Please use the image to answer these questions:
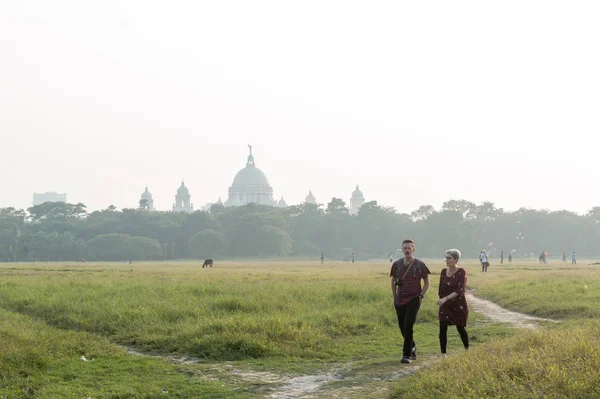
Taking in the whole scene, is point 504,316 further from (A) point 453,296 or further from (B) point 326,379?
(B) point 326,379

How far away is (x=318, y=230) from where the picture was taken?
12106 cm

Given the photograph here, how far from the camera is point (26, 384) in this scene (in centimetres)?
1085

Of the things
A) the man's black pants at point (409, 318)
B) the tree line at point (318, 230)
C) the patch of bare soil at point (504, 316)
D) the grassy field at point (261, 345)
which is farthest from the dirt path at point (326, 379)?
the tree line at point (318, 230)

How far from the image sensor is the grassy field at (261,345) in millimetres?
9258

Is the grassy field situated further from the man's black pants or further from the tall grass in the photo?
the man's black pants

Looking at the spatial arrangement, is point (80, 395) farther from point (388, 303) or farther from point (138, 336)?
point (388, 303)

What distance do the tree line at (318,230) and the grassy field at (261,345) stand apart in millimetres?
83517

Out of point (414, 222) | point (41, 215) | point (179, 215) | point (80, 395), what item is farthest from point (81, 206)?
point (80, 395)

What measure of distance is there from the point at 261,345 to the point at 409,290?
3029 mm

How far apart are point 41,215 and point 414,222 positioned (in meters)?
60.8

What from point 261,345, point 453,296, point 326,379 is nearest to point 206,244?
point 261,345

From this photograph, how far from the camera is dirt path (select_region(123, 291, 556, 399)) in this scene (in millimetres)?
9992

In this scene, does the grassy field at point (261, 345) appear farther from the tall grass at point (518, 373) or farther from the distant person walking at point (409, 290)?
the distant person walking at point (409, 290)

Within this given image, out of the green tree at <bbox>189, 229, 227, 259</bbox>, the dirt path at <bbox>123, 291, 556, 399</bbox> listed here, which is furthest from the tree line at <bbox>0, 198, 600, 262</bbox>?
the dirt path at <bbox>123, 291, 556, 399</bbox>
